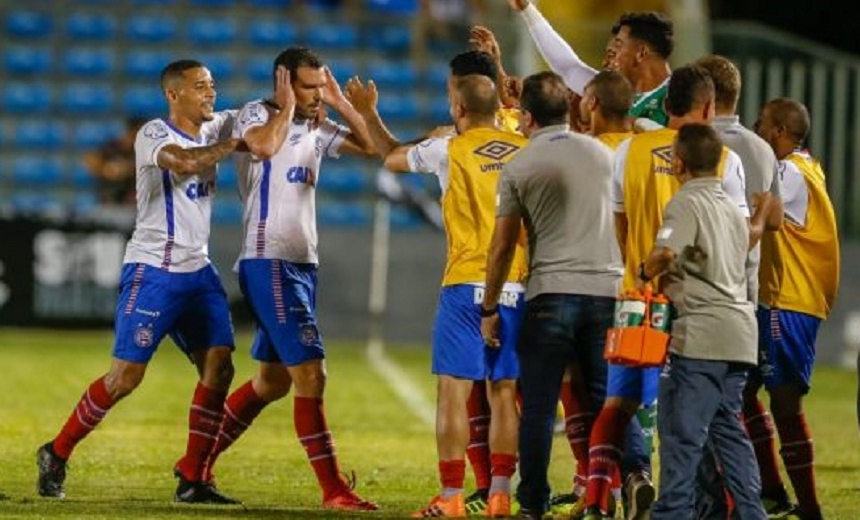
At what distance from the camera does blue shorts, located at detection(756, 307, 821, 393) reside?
10.5 metres

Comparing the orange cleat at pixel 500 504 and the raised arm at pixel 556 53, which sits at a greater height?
the raised arm at pixel 556 53

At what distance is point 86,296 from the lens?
2439cm

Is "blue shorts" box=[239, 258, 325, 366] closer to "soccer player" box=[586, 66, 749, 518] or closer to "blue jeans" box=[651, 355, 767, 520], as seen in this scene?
"soccer player" box=[586, 66, 749, 518]

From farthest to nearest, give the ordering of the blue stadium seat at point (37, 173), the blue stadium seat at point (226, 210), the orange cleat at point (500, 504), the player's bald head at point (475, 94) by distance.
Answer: the blue stadium seat at point (37, 173), the blue stadium seat at point (226, 210), the player's bald head at point (475, 94), the orange cleat at point (500, 504)

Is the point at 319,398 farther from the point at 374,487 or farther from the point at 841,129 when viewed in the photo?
the point at 841,129

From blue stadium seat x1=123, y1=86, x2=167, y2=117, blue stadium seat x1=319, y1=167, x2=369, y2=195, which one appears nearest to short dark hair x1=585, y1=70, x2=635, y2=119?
blue stadium seat x1=319, y1=167, x2=369, y2=195

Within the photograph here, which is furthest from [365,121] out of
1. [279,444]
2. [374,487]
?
[279,444]

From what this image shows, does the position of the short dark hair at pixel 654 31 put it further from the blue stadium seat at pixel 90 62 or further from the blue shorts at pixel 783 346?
the blue stadium seat at pixel 90 62

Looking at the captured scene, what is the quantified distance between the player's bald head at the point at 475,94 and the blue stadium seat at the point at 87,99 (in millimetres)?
18238

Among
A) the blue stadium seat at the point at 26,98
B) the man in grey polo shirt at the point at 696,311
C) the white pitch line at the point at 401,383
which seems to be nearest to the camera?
the man in grey polo shirt at the point at 696,311

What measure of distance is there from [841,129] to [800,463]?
43.0 feet

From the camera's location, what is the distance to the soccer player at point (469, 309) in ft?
32.9

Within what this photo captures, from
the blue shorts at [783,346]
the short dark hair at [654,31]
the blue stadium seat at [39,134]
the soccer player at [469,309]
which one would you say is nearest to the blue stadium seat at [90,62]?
the blue stadium seat at [39,134]

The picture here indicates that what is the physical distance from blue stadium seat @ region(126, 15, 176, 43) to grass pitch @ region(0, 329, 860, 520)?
7.26 meters
